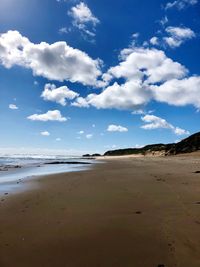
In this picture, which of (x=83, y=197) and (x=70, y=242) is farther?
(x=83, y=197)

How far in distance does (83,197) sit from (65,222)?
11.9 feet

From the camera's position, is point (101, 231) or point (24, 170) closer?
point (101, 231)

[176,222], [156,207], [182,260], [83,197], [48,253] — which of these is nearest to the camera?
[182,260]

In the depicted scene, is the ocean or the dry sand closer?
the dry sand

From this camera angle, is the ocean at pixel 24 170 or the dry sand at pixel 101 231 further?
the ocean at pixel 24 170

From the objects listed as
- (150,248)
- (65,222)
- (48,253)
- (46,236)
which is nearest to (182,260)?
(150,248)

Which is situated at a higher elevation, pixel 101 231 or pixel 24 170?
pixel 24 170

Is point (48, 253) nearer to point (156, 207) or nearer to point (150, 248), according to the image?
point (150, 248)

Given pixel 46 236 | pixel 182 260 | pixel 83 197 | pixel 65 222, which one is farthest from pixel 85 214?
pixel 182 260

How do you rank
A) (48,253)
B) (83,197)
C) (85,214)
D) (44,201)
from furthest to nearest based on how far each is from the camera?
1. (83,197)
2. (44,201)
3. (85,214)
4. (48,253)

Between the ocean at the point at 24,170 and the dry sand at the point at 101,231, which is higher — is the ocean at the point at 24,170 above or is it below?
above

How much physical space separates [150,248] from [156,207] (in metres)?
3.39

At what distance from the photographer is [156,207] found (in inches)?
338

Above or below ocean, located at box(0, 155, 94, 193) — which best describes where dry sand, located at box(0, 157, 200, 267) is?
below
